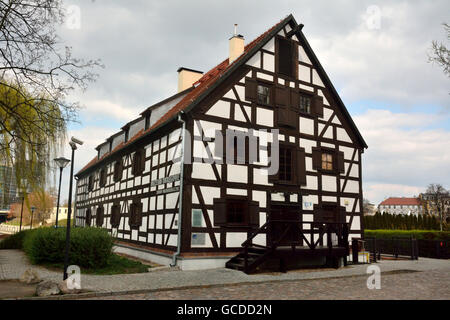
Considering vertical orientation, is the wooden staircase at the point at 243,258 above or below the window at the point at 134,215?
below

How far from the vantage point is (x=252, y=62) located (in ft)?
52.4

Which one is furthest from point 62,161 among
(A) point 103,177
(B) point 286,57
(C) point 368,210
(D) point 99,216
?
(C) point 368,210

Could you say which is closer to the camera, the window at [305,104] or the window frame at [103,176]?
the window at [305,104]

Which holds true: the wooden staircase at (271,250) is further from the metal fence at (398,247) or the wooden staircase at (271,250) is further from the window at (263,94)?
the metal fence at (398,247)

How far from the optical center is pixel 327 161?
1791 centimetres

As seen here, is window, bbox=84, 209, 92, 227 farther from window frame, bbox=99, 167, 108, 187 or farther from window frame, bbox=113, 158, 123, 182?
window frame, bbox=113, 158, 123, 182

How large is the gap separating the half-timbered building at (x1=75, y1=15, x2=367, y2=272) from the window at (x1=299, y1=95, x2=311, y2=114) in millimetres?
64

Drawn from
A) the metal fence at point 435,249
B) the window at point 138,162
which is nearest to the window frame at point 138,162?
the window at point 138,162

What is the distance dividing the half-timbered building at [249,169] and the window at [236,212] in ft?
0.13

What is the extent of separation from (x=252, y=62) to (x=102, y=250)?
937 centimetres

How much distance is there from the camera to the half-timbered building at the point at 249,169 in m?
13.8

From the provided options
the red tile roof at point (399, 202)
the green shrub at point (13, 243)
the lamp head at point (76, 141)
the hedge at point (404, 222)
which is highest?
the red tile roof at point (399, 202)

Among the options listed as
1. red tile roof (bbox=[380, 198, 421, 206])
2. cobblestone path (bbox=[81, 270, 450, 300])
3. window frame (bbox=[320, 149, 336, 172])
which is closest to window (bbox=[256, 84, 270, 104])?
window frame (bbox=[320, 149, 336, 172])
